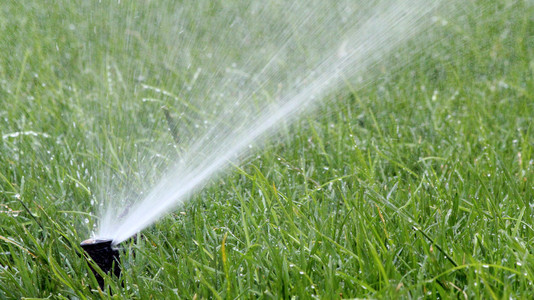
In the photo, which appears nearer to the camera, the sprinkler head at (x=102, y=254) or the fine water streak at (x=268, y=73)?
the sprinkler head at (x=102, y=254)

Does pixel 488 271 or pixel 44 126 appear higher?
pixel 44 126

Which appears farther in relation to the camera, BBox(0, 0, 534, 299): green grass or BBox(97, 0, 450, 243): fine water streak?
BBox(97, 0, 450, 243): fine water streak

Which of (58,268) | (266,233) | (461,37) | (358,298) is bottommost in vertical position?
(461,37)

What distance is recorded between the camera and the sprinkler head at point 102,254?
61.9 inches

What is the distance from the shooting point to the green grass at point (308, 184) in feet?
5.06

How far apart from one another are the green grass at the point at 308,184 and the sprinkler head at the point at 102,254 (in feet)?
0.13

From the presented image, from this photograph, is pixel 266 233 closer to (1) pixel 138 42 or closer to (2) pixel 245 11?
(1) pixel 138 42

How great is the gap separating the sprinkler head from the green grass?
0.04 metres

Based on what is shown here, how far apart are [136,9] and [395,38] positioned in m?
1.68

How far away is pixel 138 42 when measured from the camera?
146 inches

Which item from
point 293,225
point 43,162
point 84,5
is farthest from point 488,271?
point 84,5

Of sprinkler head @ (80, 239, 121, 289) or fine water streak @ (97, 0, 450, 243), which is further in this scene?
fine water streak @ (97, 0, 450, 243)

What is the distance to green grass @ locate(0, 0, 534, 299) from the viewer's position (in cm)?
154

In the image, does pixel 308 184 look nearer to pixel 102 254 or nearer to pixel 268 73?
pixel 102 254
